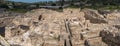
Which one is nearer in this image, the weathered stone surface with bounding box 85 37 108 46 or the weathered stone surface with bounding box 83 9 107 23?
the weathered stone surface with bounding box 85 37 108 46

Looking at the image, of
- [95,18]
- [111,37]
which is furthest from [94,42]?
[95,18]

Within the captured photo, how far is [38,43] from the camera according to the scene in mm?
11078

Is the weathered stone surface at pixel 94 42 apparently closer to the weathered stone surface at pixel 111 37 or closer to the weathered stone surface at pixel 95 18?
the weathered stone surface at pixel 111 37

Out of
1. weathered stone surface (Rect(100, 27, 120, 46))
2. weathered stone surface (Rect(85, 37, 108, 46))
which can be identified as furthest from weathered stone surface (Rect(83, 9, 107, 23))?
weathered stone surface (Rect(85, 37, 108, 46))

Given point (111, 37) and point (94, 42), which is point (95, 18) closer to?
point (111, 37)

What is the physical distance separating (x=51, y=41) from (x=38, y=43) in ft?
3.54

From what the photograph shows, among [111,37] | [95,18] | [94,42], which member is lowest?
[95,18]

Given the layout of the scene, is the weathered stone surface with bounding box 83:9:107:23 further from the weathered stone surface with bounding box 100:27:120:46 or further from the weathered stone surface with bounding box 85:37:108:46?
the weathered stone surface with bounding box 85:37:108:46

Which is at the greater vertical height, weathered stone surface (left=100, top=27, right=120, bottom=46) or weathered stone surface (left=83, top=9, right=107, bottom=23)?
weathered stone surface (left=100, top=27, right=120, bottom=46)

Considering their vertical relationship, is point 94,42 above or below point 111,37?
below

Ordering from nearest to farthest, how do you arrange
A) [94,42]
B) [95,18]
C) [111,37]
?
[94,42] → [111,37] → [95,18]

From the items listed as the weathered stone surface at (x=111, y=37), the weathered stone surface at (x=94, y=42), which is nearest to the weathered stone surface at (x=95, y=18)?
the weathered stone surface at (x=111, y=37)

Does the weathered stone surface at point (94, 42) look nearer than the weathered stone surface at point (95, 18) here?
Yes

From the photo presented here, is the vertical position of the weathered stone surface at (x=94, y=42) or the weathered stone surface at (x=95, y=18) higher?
the weathered stone surface at (x=94, y=42)
